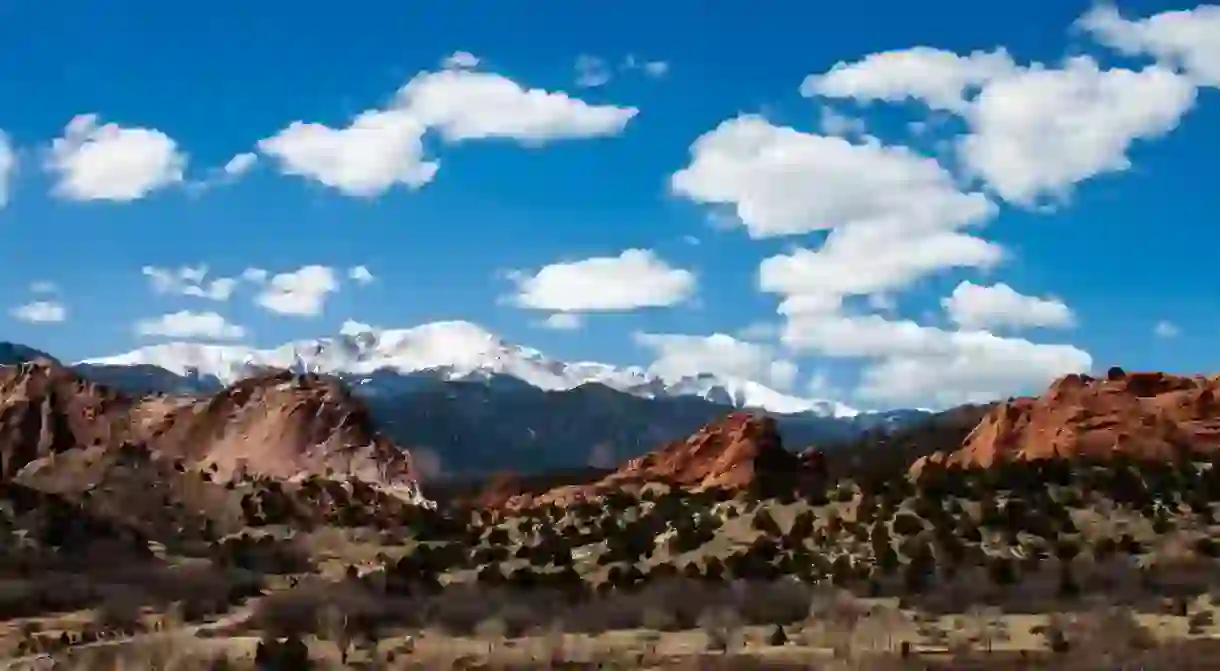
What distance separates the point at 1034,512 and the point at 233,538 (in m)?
35.5

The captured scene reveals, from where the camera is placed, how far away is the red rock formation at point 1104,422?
202 ft

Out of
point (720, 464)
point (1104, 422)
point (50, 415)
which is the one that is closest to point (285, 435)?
point (50, 415)

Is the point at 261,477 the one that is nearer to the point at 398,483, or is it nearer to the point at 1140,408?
the point at 398,483

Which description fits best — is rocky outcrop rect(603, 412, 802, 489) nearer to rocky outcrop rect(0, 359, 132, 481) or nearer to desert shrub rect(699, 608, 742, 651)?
rocky outcrop rect(0, 359, 132, 481)

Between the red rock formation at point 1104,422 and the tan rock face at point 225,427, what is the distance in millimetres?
36602

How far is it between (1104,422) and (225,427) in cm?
5488

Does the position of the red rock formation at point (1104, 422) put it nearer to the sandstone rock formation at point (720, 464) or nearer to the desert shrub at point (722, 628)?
the sandstone rock formation at point (720, 464)

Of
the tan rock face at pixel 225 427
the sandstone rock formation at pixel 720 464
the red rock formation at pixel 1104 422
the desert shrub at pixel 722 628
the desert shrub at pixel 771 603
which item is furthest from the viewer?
the tan rock face at pixel 225 427

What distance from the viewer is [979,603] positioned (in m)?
34.2

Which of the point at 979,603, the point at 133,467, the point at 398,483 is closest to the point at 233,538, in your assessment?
the point at 133,467

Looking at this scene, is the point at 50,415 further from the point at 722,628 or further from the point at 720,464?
the point at 722,628

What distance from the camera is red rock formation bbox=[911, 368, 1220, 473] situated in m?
61.6

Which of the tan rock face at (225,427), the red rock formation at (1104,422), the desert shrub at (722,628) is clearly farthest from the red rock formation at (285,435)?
the desert shrub at (722,628)

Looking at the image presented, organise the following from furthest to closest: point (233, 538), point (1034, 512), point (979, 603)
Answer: point (233, 538) → point (1034, 512) → point (979, 603)
